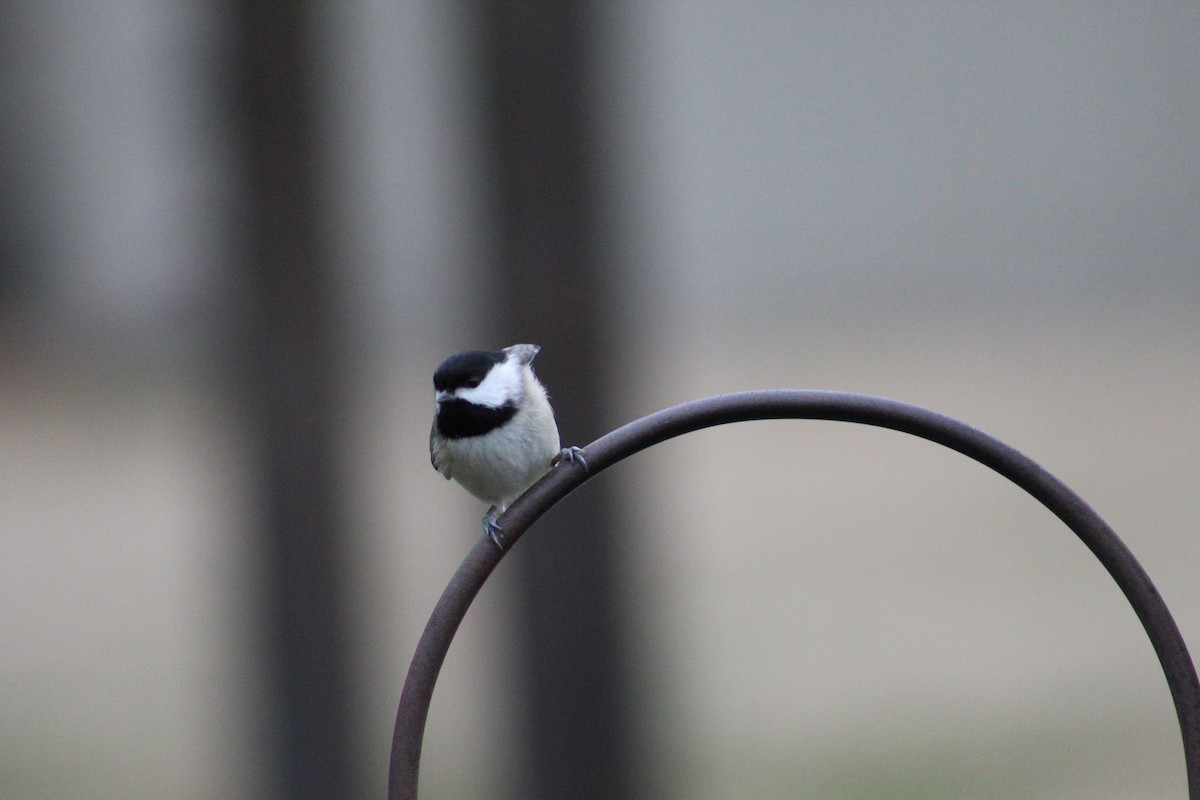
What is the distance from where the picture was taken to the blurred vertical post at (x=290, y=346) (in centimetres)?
331

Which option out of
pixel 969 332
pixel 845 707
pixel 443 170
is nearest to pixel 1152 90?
pixel 969 332

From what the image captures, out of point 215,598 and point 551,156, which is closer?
point 551,156

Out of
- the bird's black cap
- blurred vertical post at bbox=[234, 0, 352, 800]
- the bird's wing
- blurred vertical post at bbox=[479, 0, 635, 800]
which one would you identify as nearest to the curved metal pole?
the bird's black cap

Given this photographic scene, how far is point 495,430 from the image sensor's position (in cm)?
A: 198

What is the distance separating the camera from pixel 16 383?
15.2 ft

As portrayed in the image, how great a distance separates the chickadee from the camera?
1958mm

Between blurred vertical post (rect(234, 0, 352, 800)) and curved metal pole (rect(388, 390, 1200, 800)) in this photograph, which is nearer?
curved metal pole (rect(388, 390, 1200, 800))

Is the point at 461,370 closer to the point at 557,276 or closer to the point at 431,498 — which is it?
the point at 557,276

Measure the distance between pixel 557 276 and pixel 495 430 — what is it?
4.44 feet

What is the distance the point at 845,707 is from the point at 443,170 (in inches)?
119

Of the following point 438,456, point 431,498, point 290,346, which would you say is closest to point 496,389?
point 438,456

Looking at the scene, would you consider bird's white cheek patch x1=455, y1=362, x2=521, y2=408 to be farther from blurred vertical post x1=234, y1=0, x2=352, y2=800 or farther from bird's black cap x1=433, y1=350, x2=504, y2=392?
blurred vertical post x1=234, y1=0, x2=352, y2=800

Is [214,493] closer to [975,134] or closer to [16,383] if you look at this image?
[16,383]

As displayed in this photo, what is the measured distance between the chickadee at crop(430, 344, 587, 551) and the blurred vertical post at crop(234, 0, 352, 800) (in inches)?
54.7
